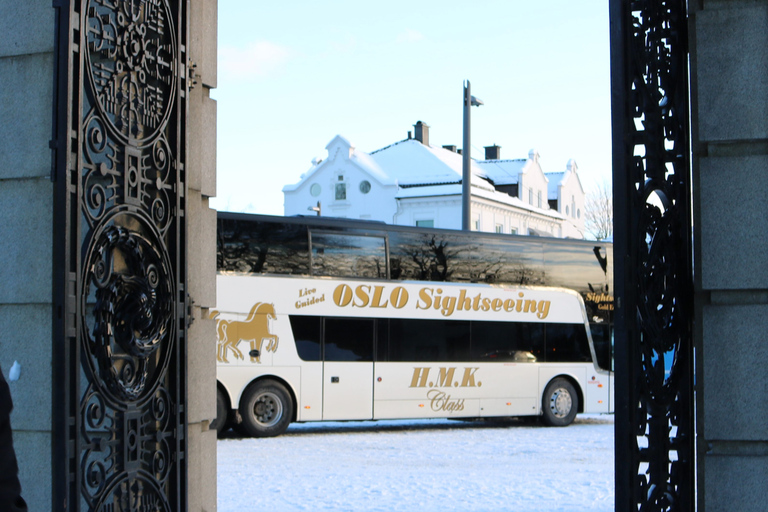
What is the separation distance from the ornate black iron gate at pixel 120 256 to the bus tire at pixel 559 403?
16676 mm

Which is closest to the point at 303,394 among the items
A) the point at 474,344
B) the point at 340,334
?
the point at 340,334

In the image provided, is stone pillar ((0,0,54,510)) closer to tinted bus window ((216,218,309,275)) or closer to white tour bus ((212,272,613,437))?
tinted bus window ((216,218,309,275))

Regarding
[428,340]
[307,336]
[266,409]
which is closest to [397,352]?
[428,340]

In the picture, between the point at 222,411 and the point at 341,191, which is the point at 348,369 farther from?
the point at 341,191

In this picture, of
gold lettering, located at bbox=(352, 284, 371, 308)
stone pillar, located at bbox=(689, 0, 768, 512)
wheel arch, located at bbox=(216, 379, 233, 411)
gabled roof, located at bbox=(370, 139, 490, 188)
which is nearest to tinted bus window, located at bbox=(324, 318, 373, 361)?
gold lettering, located at bbox=(352, 284, 371, 308)

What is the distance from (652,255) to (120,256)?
8.53 feet

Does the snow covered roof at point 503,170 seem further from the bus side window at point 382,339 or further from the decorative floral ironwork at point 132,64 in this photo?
the decorative floral ironwork at point 132,64

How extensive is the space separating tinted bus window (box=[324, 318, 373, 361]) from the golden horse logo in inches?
43.4

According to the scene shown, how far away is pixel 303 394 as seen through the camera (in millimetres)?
18109

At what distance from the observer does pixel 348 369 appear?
60.8 feet

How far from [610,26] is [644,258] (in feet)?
3.77

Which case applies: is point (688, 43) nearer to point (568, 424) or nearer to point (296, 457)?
point (296, 457)

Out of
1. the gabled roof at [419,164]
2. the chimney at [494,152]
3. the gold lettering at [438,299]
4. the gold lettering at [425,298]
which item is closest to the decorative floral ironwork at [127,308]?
the gold lettering at [425,298]

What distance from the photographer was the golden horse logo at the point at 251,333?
17.1 meters
